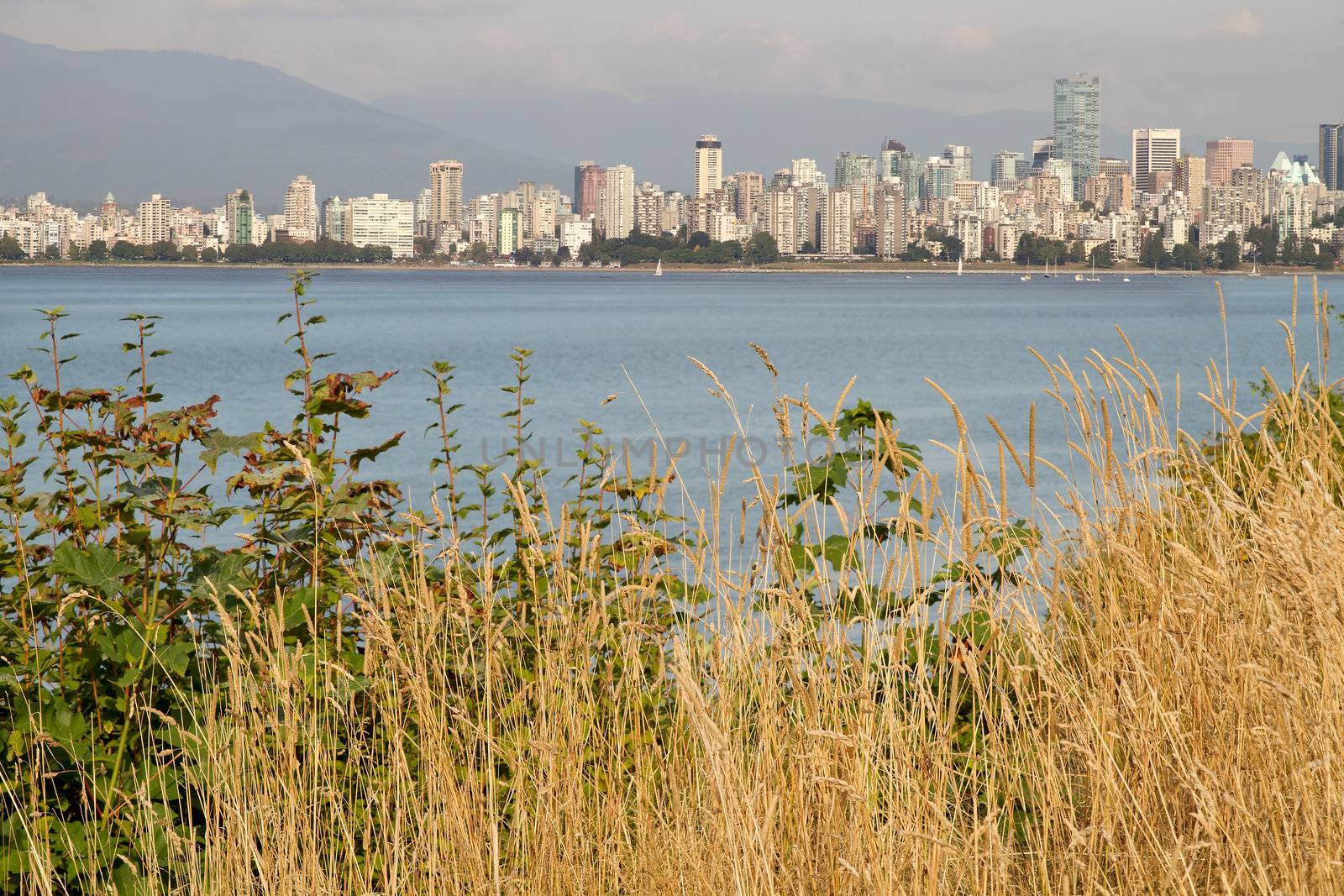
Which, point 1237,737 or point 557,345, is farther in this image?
point 557,345

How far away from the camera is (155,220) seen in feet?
599

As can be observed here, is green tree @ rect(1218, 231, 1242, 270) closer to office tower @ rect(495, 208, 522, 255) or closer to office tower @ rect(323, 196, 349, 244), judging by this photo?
Result: office tower @ rect(495, 208, 522, 255)

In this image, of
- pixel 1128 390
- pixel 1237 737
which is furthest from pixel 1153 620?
pixel 1128 390

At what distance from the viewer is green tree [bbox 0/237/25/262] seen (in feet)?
484

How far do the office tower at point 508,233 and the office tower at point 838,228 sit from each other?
44694 millimetres

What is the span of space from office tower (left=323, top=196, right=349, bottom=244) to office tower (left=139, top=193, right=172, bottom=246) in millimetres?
21489

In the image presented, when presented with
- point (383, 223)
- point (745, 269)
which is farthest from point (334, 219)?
point (745, 269)

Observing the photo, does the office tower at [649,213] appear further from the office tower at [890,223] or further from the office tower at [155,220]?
the office tower at [155,220]

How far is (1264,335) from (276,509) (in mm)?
58443

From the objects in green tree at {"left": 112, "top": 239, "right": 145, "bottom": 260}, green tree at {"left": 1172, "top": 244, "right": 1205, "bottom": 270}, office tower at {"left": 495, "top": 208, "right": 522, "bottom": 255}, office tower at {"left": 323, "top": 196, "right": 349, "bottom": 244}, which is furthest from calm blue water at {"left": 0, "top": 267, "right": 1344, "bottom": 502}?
office tower at {"left": 495, "top": 208, "right": 522, "bottom": 255}

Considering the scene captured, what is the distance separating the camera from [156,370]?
36.1 metres

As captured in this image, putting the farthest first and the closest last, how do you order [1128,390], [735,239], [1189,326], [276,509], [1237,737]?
[735,239] < [1189,326] < [1128,390] < [276,509] < [1237,737]

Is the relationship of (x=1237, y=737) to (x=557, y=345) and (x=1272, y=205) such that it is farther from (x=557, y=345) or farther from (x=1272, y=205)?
(x=1272, y=205)

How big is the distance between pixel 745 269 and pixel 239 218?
65.7 m
